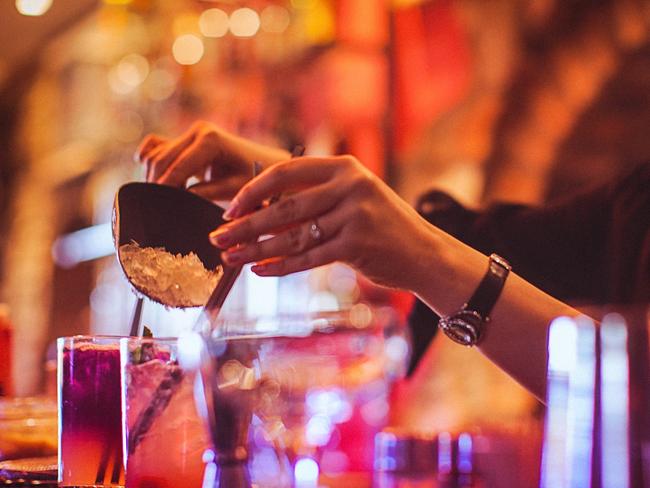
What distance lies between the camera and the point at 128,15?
5855 millimetres

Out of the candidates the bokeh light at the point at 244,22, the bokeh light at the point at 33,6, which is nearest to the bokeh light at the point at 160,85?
the bokeh light at the point at 244,22

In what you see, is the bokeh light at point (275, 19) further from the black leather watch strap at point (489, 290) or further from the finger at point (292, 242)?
the finger at point (292, 242)

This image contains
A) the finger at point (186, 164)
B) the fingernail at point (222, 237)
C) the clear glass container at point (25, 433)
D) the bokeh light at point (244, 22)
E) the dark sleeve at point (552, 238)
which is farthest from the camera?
the bokeh light at point (244, 22)

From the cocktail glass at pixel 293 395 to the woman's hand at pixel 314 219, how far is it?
0.30 feet

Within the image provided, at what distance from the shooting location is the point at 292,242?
3.16 feet

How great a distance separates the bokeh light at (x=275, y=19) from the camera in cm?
429

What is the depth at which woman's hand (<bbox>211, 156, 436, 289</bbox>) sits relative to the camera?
93 centimetres

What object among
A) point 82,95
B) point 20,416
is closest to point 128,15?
point 82,95

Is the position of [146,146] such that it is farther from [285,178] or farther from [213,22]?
[213,22]

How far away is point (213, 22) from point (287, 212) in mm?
4169

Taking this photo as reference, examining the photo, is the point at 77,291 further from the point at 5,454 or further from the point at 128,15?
the point at 5,454

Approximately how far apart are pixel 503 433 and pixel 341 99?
119 inches

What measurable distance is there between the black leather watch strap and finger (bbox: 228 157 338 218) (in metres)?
0.30

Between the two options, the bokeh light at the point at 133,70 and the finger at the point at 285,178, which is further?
the bokeh light at the point at 133,70
